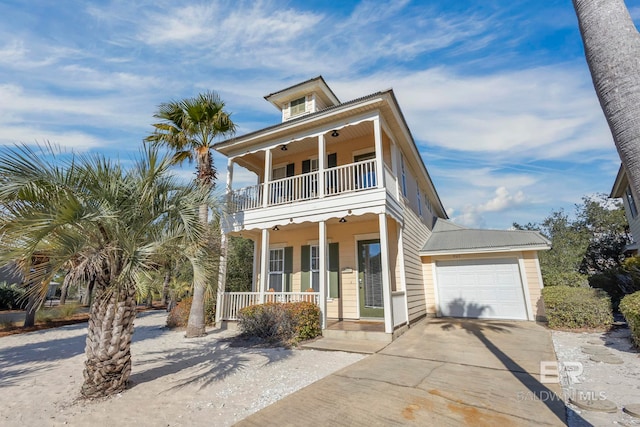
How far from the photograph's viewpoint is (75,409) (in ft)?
11.8

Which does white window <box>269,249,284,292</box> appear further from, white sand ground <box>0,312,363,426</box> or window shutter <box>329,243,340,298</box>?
white sand ground <box>0,312,363,426</box>

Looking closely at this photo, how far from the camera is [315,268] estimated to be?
10.3 meters

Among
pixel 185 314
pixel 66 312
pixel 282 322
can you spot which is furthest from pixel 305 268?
pixel 66 312

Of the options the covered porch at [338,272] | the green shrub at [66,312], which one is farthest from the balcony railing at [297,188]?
the green shrub at [66,312]

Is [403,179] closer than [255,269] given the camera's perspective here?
Yes

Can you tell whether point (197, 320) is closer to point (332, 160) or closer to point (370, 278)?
point (370, 278)

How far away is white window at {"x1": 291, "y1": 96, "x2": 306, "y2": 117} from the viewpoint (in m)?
12.3

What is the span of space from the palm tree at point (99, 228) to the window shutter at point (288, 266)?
20.7 ft

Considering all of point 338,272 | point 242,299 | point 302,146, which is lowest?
point 242,299

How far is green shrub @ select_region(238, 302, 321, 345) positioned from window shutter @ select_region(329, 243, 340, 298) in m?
2.19

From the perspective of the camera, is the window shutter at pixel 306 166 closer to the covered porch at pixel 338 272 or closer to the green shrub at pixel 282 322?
the covered porch at pixel 338 272

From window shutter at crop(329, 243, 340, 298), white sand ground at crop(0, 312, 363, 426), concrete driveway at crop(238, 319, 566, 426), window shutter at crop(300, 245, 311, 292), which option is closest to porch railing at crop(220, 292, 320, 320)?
window shutter at crop(300, 245, 311, 292)

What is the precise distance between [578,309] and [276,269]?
9.52 m

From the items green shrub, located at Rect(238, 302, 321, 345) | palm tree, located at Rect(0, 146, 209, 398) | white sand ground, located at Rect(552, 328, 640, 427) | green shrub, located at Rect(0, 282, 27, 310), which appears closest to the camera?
white sand ground, located at Rect(552, 328, 640, 427)
